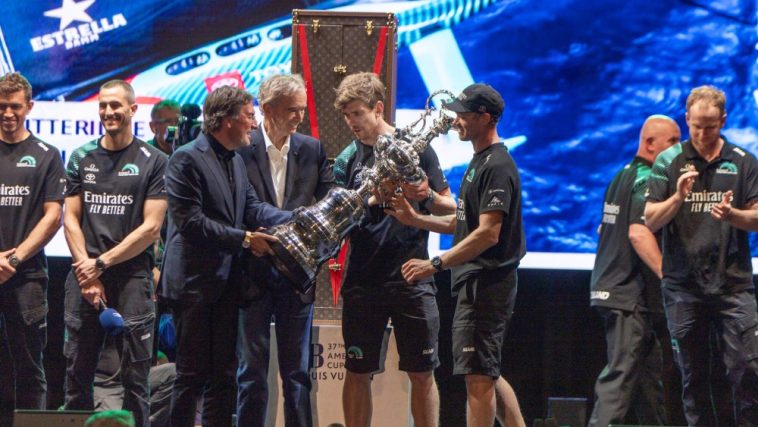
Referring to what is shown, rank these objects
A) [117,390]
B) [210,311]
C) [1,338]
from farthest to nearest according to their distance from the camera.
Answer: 1. [1,338]
2. [117,390]
3. [210,311]

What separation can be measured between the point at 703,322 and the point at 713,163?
29.9 inches

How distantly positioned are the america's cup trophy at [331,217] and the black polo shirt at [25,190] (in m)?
1.62

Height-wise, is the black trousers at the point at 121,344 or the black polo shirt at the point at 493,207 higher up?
the black polo shirt at the point at 493,207

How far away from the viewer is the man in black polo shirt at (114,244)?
4941mm

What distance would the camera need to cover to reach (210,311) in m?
4.21

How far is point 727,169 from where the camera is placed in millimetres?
5051

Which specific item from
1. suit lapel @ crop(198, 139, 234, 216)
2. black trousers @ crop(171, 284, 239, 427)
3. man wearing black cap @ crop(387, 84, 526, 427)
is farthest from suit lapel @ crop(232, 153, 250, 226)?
man wearing black cap @ crop(387, 84, 526, 427)

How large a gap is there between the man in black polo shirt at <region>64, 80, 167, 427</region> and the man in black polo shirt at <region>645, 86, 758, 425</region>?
2.43m

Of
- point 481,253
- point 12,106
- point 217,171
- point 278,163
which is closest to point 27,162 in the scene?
point 12,106

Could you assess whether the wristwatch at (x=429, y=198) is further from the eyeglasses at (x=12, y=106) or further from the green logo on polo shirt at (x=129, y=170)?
the eyeglasses at (x=12, y=106)

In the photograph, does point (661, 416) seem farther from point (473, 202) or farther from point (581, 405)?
point (473, 202)

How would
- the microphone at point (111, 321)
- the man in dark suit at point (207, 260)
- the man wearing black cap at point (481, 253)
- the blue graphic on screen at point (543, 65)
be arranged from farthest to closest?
the blue graphic on screen at point (543, 65) → the microphone at point (111, 321) → the man wearing black cap at point (481, 253) → the man in dark suit at point (207, 260)

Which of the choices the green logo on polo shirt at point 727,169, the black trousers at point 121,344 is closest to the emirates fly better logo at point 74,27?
the black trousers at point 121,344

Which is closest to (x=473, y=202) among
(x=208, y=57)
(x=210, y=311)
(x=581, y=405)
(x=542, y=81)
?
(x=210, y=311)
